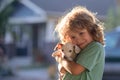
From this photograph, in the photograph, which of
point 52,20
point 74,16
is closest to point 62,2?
point 52,20

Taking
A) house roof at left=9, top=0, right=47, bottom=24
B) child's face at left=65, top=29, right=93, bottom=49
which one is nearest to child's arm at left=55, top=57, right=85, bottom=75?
child's face at left=65, top=29, right=93, bottom=49

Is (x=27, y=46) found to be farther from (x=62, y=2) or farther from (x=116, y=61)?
(x=116, y=61)

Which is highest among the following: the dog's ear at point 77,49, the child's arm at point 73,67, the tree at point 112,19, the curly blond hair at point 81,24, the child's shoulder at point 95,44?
the tree at point 112,19

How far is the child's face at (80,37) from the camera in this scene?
3.99 metres

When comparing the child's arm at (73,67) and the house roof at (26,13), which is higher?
the house roof at (26,13)

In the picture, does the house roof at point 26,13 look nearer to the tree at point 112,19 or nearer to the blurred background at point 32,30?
the blurred background at point 32,30

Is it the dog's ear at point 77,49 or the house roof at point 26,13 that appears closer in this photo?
the dog's ear at point 77,49

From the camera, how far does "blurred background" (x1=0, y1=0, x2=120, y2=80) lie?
2336cm

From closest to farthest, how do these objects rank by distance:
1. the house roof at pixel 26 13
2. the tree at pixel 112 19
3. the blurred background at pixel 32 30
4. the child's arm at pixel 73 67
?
1. the child's arm at pixel 73 67
2. the blurred background at pixel 32 30
3. the tree at pixel 112 19
4. the house roof at pixel 26 13

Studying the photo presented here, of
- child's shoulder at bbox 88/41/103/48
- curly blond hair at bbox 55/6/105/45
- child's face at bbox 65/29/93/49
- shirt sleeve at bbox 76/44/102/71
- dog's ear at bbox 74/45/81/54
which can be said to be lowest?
shirt sleeve at bbox 76/44/102/71

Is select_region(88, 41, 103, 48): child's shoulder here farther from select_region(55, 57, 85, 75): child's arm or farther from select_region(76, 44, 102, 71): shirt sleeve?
select_region(55, 57, 85, 75): child's arm

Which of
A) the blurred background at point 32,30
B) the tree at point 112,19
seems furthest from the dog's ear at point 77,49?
the tree at point 112,19

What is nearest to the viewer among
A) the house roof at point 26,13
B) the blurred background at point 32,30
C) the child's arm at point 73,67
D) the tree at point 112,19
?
the child's arm at point 73,67

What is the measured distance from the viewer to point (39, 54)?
89.8 ft
